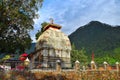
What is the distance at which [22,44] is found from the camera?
3044 centimetres

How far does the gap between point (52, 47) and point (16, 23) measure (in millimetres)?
9149

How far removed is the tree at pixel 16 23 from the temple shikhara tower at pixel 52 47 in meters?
4.88

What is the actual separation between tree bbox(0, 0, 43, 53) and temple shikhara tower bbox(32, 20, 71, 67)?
4878 millimetres

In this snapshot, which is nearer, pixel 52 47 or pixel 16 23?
pixel 16 23

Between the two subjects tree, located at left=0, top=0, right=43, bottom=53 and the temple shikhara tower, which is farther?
the temple shikhara tower

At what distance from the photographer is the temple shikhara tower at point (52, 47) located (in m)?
35.8

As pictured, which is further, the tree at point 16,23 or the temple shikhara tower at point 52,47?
the temple shikhara tower at point 52,47

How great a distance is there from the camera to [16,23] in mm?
29297

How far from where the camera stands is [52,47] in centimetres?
3675

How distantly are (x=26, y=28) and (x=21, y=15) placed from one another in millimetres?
2240

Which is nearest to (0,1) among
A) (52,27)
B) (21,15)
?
(21,15)

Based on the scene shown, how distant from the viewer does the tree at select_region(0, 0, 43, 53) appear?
2767cm

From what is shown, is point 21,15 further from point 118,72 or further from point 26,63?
point 118,72

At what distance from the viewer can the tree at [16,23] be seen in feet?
90.8
